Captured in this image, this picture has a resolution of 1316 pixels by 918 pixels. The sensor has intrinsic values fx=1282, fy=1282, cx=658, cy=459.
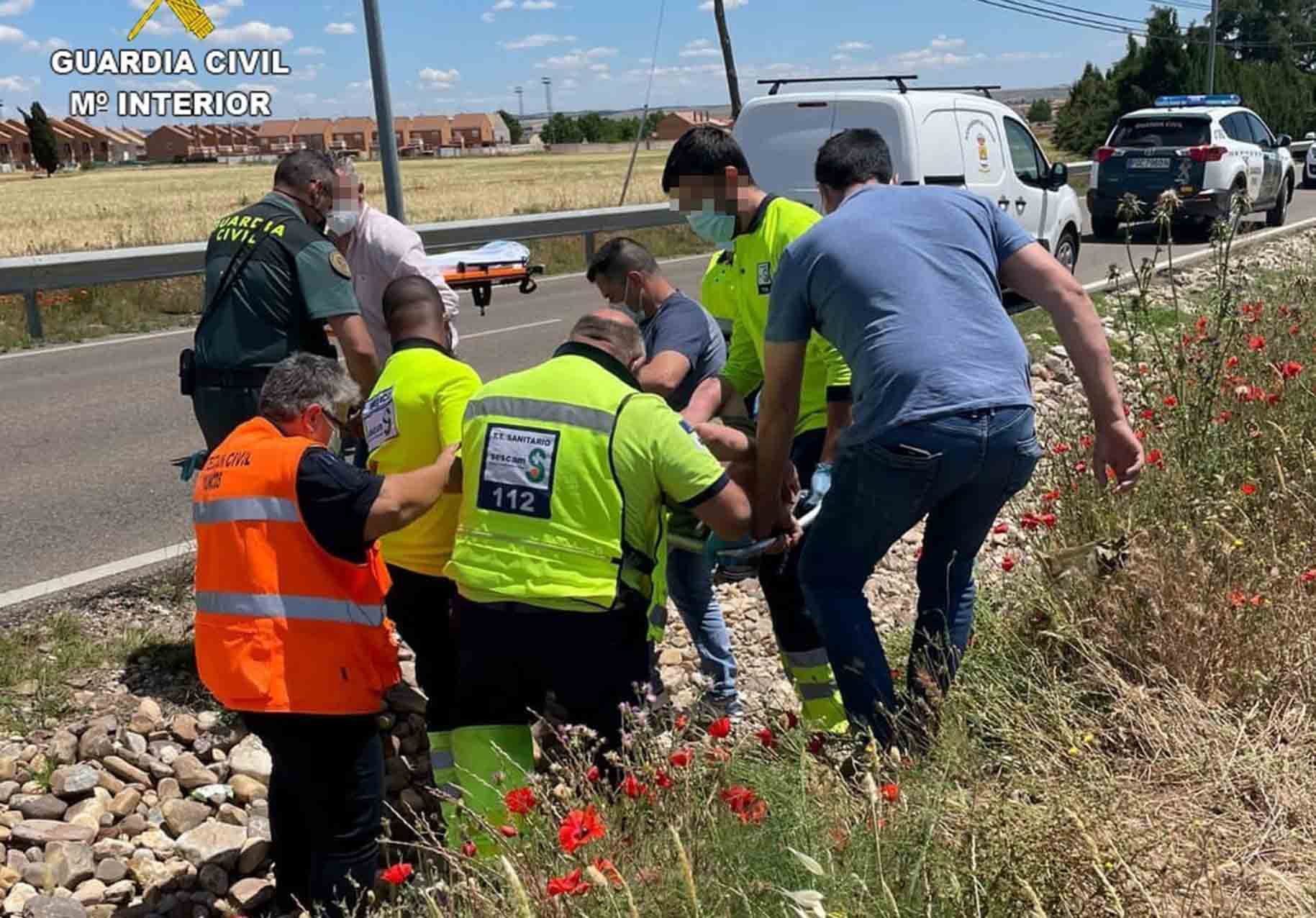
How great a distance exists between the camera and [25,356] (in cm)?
1230

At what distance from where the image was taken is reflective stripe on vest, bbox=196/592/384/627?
321 centimetres

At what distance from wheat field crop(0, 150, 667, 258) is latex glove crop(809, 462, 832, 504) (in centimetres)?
1786

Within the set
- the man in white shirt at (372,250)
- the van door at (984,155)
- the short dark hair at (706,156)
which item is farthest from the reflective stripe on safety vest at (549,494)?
the van door at (984,155)

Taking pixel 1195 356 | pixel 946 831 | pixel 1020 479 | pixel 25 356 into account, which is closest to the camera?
pixel 946 831

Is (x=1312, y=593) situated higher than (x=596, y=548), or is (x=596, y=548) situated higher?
(x=596, y=548)

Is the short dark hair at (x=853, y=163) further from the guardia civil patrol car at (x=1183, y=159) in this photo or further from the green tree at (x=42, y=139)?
the green tree at (x=42, y=139)

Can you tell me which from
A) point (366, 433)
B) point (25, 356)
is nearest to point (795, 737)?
point (366, 433)

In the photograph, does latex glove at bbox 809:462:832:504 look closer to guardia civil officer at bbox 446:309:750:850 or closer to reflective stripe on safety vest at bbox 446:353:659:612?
guardia civil officer at bbox 446:309:750:850

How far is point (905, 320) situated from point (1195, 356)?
239 centimetres

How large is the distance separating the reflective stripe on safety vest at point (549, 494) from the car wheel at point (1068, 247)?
12.1 metres

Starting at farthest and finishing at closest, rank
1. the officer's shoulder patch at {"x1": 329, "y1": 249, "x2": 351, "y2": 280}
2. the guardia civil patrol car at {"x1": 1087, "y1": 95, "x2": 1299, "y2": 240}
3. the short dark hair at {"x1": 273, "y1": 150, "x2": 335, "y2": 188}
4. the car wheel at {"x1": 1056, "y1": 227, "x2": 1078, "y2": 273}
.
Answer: the guardia civil patrol car at {"x1": 1087, "y1": 95, "x2": 1299, "y2": 240} → the car wheel at {"x1": 1056, "y1": 227, "x2": 1078, "y2": 273} → the short dark hair at {"x1": 273, "y1": 150, "x2": 335, "y2": 188} → the officer's shoulder patch at {"x1": 329, "y1": 249, "x2": 351, "y2": 280}

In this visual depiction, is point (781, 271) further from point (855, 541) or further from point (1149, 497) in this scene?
point (1149, 497)

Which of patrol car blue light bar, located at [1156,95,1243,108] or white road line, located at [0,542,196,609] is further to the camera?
patrol car blue light bar, located at [1156,95,1243,108]

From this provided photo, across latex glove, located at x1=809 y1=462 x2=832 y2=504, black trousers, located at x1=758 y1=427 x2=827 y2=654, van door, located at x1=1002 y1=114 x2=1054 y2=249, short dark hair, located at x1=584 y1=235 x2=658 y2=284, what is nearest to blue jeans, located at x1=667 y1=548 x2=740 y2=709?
black trousers, located at x1=758 y1=427 x2=827 y2=654
